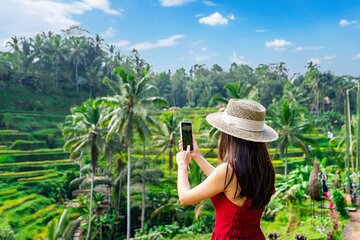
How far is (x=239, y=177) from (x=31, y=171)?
2333cm

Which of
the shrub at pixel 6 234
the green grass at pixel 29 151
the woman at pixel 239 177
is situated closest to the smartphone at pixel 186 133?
the woman at pixel 239 177

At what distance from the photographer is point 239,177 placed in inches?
57.5

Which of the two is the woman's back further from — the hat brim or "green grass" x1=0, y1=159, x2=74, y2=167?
"green grass" x1=0, y1=159, x2=74, y2=167

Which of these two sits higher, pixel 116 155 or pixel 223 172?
pixel 223 172

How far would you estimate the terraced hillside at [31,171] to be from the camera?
1658 cm

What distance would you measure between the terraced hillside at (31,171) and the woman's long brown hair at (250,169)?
15.3 meters

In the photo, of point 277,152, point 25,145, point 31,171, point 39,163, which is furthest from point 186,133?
point 25,145

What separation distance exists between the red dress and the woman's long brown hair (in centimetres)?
4

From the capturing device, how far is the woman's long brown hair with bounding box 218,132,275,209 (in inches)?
57.7

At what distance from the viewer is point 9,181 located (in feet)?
67.3

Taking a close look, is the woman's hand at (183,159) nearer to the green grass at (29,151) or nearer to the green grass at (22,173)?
the green grass at (22,173)

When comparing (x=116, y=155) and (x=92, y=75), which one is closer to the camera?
(x=116, y=155)

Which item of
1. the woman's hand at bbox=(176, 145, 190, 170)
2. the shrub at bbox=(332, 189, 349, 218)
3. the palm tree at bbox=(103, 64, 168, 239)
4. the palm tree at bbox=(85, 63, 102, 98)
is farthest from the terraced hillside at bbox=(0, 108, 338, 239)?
the woman's hand at bbox=(176, 145, 190, 170)

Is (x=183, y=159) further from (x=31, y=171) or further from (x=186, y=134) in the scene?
(x=31, y=171)
